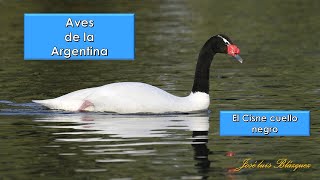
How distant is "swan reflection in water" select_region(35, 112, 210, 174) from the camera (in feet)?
58.3

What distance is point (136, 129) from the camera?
1909 centimetres

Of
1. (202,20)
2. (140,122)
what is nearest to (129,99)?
(140,122)

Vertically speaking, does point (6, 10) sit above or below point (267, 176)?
above

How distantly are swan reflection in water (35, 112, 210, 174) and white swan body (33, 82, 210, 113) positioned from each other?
228 millimetres

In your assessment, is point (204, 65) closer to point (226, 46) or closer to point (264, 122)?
point (226, 46)

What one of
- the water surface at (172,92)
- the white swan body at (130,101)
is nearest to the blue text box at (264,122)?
the water surface at (172,92)

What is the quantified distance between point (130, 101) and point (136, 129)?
187cm

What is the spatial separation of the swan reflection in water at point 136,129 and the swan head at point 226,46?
129 cm

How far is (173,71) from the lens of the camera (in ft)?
87.5

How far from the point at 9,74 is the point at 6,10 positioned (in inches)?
641

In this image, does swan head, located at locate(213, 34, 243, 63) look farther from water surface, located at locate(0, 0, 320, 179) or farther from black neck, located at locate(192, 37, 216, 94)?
water surface, located at locate(0, 0, 320, 179)

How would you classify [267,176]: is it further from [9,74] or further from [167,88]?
[9,74]

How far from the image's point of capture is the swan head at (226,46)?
2138 centimetres

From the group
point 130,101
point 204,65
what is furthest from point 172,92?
point 130,101
